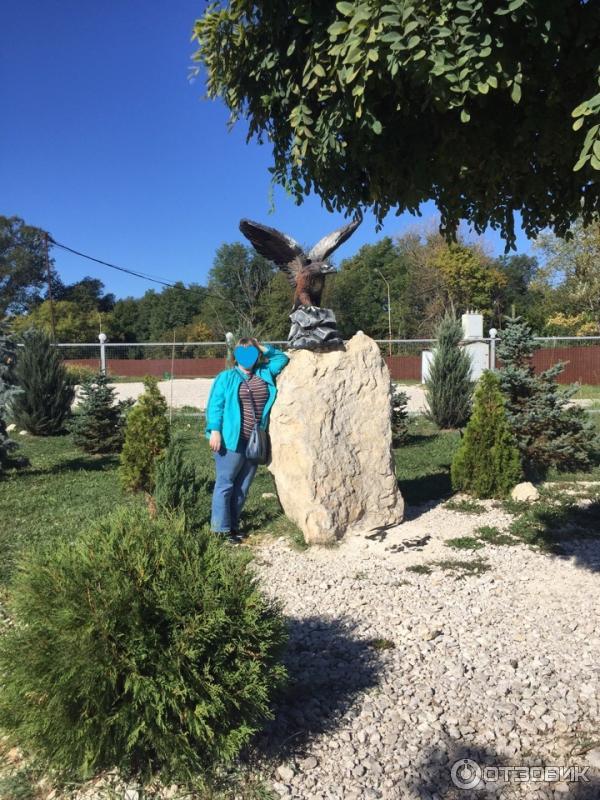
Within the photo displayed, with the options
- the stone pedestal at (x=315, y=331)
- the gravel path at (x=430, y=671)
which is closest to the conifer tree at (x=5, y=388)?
the stone pedestal at (x=315, y=331)

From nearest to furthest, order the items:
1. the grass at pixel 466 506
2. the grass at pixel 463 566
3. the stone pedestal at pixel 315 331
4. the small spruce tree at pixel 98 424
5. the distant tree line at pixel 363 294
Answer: the grass at pixel 463 566 → the stone pedestal at pixel 315 331 → the grass at pixel 466 506 → the small spruce tree at pixel 98 424 → the distant tree line at pixel 363 294

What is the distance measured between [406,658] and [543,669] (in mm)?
704

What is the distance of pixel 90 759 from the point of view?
7.20 feet

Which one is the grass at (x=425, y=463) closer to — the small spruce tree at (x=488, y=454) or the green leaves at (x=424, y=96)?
the small spruce tree at (x=488, y=454)

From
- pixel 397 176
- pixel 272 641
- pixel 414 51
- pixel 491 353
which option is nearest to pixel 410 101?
pixel 397 176

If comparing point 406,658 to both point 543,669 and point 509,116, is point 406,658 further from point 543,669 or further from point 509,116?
point 509,116

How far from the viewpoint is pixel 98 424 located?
10984 millimetres

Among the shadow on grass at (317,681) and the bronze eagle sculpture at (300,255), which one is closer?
the shadow on grass at (317,681)

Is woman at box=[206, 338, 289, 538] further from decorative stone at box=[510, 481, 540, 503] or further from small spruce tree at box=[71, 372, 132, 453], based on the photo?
small spruce tree at box=[71, 372, 132, 453]

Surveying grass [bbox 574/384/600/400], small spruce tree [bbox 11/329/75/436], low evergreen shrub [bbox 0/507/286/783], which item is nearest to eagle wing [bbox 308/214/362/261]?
low evergreen shrub [bbox 0/507/286/783]

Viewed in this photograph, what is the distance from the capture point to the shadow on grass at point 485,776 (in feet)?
7.75

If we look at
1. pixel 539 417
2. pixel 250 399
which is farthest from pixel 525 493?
pixel 250 399
